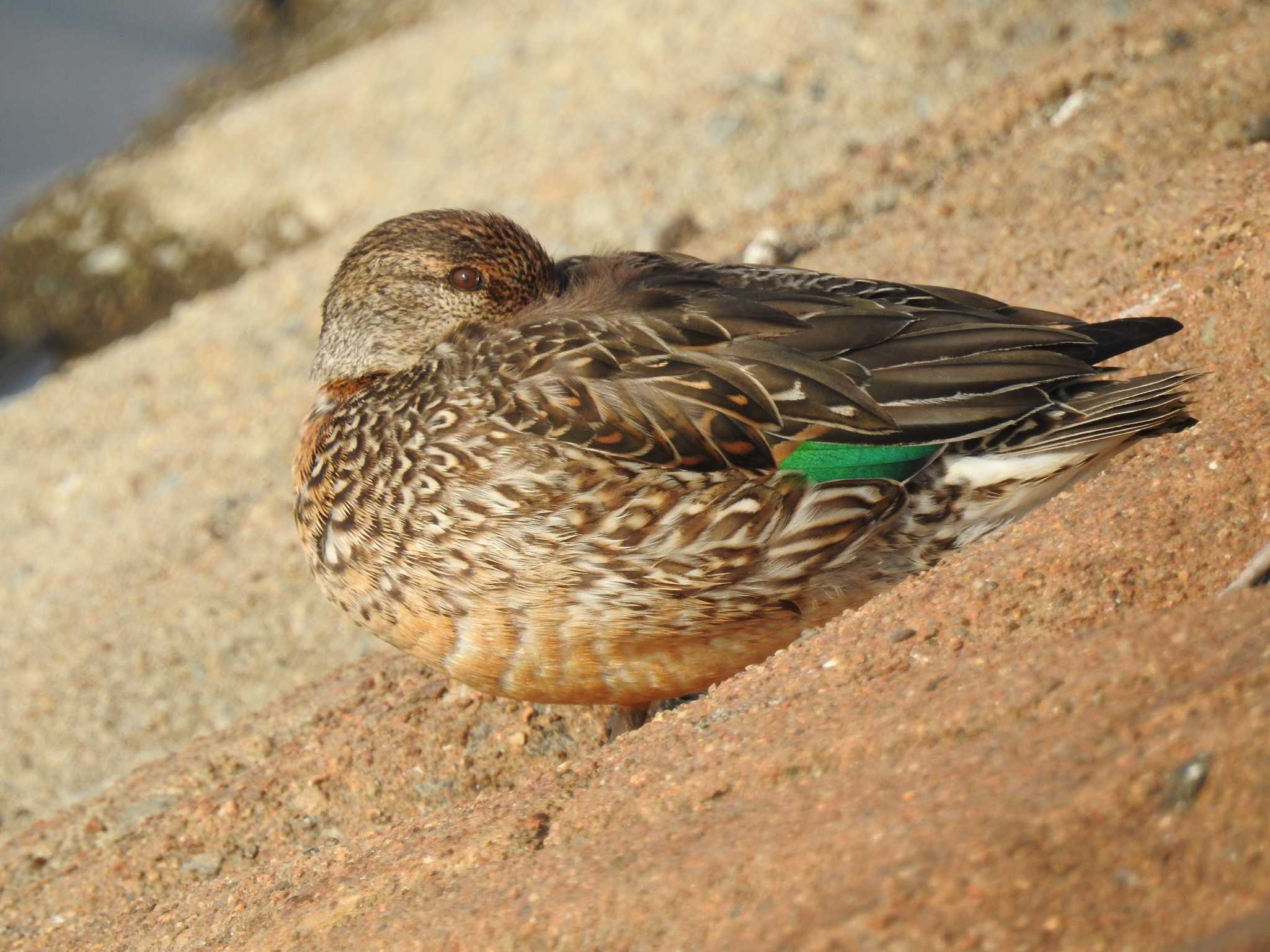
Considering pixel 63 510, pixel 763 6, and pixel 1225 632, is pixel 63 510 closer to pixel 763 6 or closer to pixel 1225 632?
pixel 763 6

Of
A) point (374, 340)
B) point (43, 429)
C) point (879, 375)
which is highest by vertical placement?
point (43, 429)

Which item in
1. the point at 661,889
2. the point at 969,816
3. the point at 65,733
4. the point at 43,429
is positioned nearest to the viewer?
the point at 969,816

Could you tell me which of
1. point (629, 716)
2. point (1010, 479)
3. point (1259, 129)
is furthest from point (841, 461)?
point (1259, 129)

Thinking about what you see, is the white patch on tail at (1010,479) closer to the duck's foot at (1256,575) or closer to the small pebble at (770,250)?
the duck's foot at (1256,575)

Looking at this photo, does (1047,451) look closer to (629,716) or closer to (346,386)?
(629,716)

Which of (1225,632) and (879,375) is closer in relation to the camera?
(1225,632)

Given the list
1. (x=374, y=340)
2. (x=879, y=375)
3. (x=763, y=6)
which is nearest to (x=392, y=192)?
(x=763, y=6)
